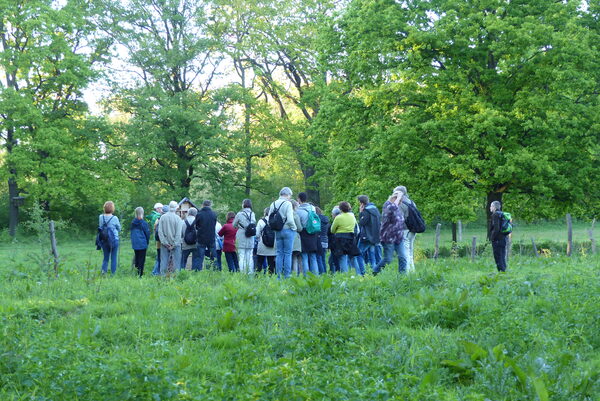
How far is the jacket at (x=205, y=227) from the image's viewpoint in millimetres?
13766

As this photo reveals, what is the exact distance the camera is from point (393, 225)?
11398 mm

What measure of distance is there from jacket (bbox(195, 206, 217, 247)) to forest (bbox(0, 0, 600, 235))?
2619 mm

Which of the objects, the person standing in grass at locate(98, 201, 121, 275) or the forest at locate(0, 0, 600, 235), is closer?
the person standing in grass at locate(98, 201, 121, 275)

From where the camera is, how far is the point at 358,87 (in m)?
24.6

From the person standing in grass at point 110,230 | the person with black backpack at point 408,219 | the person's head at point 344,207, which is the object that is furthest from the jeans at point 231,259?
the person with black backpack at point 408,219

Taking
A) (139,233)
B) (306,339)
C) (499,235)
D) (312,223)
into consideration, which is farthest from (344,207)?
(306,339)

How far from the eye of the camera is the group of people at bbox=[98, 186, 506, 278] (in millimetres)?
11750

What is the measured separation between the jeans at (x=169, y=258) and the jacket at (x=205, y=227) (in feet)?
1.88

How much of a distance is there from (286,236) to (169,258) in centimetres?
300

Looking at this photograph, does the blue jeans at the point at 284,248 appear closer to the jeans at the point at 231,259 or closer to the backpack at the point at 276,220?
the backpack at the point at 276,220

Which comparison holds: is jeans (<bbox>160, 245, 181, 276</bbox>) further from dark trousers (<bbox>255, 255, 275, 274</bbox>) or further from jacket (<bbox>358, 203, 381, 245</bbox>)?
jacket (<bbox>358, 203, 381, 245</bbox>)

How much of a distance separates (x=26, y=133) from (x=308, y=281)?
90.6 feet

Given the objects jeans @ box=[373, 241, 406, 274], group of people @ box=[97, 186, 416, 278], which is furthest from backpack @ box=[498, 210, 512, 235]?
jeans @ box=[373, 241, 406, 274]

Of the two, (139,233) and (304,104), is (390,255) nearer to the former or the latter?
(139,233)
